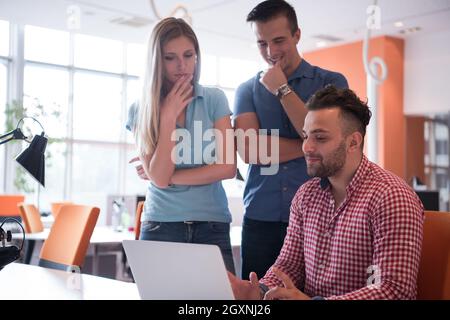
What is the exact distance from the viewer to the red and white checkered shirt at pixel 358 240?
53.6 inches

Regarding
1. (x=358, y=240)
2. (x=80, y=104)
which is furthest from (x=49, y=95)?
(x=358, y=240)

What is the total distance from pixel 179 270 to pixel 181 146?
2.79 ft

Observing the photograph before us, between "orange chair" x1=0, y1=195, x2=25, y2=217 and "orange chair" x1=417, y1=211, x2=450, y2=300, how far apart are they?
5304 mm

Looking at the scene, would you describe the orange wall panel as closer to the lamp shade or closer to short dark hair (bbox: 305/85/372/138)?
short dark hair (bbox: 305/85/372/138)

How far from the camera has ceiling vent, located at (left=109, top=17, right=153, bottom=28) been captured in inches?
302

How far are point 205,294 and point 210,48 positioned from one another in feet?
28.4

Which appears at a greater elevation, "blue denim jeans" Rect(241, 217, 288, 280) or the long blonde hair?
the long blonde hair

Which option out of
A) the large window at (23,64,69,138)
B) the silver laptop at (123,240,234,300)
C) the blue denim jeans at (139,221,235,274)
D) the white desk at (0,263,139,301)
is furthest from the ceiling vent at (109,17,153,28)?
the silver laptop at (123,240,234,300)

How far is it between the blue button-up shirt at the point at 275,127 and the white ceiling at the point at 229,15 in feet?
15.0

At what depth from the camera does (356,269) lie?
1.50m

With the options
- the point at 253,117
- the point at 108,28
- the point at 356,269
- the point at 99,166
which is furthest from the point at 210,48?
the point at 356,269

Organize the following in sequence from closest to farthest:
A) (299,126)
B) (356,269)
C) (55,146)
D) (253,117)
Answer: (356,269)
(299,126)
(253,117)
(55,146)
